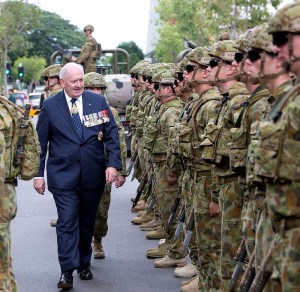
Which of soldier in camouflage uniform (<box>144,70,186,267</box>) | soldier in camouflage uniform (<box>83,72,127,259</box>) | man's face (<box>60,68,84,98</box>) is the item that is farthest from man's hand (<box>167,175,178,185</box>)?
man's face (<box>60,68,84,98</box>)

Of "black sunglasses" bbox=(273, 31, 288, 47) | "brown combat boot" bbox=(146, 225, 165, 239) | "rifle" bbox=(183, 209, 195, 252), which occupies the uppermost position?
"black sunglasses" bbox=(273, 31, 288, 47)

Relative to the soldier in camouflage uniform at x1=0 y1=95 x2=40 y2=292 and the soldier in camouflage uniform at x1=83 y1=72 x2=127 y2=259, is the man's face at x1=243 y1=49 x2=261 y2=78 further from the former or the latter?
the soldier in camouflage uniform at x1=83 y1=72 x2=127 y2=259

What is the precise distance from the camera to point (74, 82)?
413 inches

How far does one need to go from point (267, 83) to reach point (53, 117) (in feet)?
14.3

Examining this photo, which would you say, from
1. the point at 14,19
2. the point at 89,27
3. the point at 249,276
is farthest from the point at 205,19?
the point at 249,276

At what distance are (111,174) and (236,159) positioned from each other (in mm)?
3298

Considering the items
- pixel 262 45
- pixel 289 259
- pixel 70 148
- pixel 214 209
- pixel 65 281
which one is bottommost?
pixel 65 281

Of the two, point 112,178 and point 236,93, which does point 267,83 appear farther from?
point 112,178

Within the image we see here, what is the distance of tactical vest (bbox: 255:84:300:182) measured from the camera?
5.45 m

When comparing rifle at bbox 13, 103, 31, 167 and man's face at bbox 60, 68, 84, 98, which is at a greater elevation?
man's face at bbox 60, 68, 84, 98

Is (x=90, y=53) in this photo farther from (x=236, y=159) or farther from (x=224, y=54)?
(x=236, y=159)

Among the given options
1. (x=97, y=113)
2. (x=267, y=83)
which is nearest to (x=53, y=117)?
(x=97, y=113)

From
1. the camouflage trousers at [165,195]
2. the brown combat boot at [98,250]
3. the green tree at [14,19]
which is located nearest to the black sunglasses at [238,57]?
the camouflage trousers at [165,195]

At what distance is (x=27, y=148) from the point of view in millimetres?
8461
